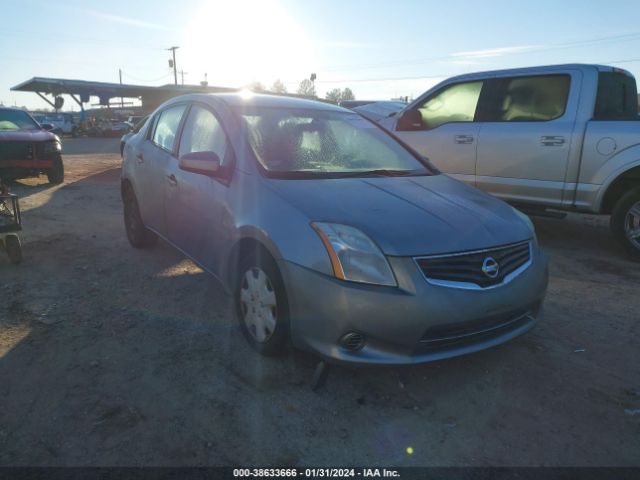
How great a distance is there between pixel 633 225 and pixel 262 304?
409cm

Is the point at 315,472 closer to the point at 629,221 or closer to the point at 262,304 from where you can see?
the point at 262,304

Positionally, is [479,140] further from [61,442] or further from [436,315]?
[61,442]

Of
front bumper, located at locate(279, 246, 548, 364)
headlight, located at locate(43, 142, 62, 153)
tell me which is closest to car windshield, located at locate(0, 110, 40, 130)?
headlight, located at locate(43, 142, 62, 153)

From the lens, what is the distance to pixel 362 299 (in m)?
2.23

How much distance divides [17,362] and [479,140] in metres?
4.99

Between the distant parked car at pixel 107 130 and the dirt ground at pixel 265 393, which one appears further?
the distant parked car at pixel 107 130

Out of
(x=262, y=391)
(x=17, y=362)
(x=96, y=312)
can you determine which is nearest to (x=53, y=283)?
(x=96, y=312)

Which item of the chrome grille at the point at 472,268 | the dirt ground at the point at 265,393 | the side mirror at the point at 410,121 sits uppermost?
the side mirror at the point at 410,121

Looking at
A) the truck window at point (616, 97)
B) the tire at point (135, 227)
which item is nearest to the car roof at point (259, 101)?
the tire at point (135, 227)

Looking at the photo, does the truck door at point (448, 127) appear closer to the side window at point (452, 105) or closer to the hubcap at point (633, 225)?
the side window at point (452, 105)

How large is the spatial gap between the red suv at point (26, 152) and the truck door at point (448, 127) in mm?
7117

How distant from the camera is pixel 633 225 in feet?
15.5

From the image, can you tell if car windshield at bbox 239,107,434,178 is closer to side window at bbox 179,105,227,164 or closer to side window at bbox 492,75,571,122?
side window at bbox 179,105,227,164

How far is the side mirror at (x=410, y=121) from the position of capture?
6148 millimetres
